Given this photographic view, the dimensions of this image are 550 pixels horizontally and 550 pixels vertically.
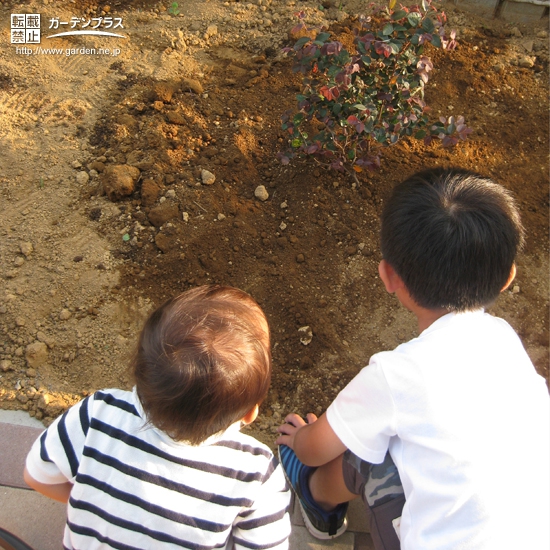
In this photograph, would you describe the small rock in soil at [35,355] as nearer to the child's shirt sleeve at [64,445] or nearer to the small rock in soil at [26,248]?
the small rock in soil at [26,248]

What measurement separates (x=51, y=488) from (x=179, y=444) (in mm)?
574

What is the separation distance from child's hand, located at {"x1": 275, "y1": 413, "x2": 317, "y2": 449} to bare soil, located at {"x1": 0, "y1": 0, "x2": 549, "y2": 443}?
0.36ft

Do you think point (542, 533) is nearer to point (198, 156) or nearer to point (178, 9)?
point (198, 156)

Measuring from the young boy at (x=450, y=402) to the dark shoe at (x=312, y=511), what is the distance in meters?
0.35

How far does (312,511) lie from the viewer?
1942 millimetres

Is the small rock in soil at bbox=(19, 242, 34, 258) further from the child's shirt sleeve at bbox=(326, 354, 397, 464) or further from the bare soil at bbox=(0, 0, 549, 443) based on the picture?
the child's shirt sleeve at bbox=(326, 354, 397, 464)

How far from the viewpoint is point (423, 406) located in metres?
1.28

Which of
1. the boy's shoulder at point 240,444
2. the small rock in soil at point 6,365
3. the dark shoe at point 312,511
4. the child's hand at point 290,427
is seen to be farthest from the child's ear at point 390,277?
the small rock in soil at point 6,365

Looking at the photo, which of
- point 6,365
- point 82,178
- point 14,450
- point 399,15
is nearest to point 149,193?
point 82,178

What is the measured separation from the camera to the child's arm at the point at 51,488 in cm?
147

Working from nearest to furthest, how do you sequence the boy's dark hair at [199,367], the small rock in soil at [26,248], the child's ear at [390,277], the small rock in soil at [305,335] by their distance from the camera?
the boy's dark hair at [199,367]
the child's ear at [390,277]
the small rock in soil at [305,335]
the small rock in soil at [26,248]

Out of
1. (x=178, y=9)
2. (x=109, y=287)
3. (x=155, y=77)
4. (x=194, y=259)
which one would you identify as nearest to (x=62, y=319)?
(x=109, y=287)

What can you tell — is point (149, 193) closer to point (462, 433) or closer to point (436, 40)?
point (436, 40)
